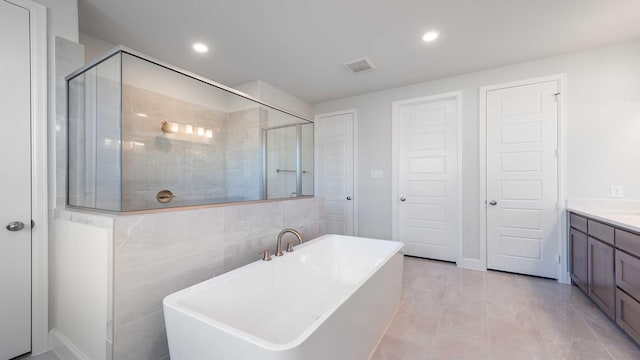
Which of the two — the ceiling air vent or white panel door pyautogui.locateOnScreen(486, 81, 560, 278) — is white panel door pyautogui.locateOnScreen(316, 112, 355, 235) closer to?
the ceiling air vent

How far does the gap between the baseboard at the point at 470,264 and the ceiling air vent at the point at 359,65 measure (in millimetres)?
2663

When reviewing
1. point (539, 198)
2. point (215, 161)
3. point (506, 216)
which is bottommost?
point (506, 216)

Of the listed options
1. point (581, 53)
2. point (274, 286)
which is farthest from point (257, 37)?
point (581, 53)

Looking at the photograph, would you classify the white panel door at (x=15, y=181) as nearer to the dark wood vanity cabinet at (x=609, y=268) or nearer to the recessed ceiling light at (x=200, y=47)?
the recessed ceiling light at (x=200, y=47)

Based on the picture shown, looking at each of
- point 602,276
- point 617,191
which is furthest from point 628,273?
point 617,191

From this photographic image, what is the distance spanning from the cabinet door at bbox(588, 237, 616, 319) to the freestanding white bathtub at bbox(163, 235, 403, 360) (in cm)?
151

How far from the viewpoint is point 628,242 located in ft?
5.53

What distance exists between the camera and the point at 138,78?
1724 mm

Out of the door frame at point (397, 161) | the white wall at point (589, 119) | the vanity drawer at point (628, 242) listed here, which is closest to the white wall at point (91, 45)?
the door frame at point (397, 161)

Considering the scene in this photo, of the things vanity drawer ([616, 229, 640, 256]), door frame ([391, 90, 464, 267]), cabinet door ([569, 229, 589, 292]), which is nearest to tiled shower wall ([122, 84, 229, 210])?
door frame ([391, 90, 464, 267])

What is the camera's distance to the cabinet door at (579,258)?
7.50 feet

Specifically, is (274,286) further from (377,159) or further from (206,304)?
(377,159)

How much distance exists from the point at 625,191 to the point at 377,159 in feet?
8.38

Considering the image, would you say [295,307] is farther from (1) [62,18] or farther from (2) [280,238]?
(1) [62,18]
